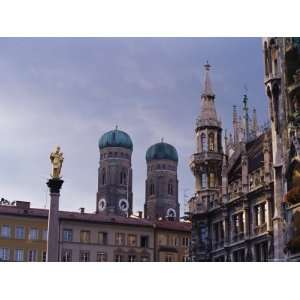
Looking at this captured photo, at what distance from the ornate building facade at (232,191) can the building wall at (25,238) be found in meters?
7.32

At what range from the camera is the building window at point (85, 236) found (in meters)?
37.1

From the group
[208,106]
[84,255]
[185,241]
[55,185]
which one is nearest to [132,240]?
[185,241]

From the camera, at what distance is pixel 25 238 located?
37.5 m

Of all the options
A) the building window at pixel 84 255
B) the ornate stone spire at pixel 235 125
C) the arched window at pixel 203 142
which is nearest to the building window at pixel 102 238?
the building window at pixel 84 255

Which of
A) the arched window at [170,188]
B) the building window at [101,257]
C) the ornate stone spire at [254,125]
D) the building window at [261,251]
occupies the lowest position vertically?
the building window at [261,251]

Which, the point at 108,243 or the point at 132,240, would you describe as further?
the point at 132,240

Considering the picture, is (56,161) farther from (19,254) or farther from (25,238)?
(25,238)

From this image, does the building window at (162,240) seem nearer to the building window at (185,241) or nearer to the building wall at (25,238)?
the building window at (185,241)

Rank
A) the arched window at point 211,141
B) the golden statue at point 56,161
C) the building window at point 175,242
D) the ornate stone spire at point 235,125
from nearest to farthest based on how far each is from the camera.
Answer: the golden statue at point 56,161
the ornate stone spire at point 235,125
the arched window at point 211,141
the building window at point 175,242

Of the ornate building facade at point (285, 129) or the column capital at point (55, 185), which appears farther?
the column capital at point (55, 185)

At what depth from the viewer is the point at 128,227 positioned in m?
39.2

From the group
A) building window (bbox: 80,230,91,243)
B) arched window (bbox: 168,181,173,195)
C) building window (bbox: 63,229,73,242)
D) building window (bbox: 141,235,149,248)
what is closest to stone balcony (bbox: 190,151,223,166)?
building window (bbox: 141,235,149,248)

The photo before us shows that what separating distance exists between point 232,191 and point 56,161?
992cm

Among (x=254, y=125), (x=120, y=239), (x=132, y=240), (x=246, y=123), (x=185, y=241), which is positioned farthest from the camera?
(x=185, y=241)
